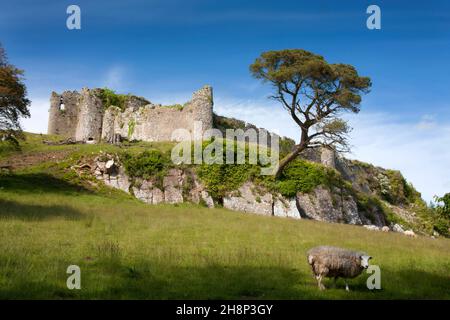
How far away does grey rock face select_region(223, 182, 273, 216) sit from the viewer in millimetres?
30812

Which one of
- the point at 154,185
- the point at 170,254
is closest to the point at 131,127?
the point at 154,185

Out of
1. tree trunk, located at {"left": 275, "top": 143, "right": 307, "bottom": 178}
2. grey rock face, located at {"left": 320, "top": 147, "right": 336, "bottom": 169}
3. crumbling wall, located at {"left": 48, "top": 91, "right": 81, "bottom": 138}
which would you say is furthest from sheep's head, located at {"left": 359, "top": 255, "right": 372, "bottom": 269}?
crumbling wall, located at {"left": 48, "top": 91, "right": 81, "bottom": 138}

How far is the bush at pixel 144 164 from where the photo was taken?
101ft

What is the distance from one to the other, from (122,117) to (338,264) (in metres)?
36.3

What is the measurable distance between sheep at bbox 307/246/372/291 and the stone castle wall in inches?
1155

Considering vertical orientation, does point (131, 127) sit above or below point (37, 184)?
above

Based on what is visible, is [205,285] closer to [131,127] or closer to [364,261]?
[364,261]

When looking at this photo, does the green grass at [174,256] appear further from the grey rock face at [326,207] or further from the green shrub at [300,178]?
the grey rock face at [326,207]

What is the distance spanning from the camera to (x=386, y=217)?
39125 mm

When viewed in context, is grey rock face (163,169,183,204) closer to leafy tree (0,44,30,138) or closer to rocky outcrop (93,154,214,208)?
rocky outcrop (93,154,214,208)

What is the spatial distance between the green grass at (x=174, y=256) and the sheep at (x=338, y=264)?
364 millimetres

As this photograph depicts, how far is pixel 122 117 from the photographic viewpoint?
141ft

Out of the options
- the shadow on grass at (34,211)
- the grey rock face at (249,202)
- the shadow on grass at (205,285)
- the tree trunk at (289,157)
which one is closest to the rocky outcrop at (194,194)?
the grey rock face at (249,202)
